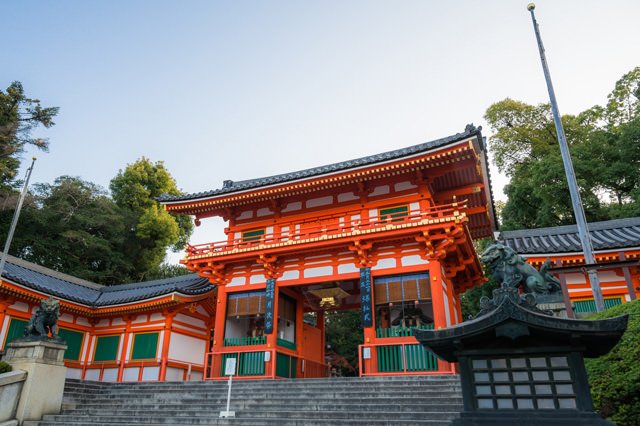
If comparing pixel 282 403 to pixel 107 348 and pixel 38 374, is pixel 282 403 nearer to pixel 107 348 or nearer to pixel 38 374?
pixel 38 374

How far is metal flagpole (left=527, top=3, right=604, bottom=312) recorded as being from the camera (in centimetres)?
840

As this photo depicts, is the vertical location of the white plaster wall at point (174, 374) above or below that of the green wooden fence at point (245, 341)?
below

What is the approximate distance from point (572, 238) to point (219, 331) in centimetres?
1383

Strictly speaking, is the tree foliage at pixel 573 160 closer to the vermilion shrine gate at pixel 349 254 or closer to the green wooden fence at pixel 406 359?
the vermilion shrine gate at pixel 349 254

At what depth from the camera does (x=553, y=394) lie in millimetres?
4980

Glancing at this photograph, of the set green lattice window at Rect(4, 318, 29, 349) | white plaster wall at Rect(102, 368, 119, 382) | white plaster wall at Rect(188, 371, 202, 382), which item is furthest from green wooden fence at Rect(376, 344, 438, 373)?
green lattice window at Rect(4, 318, 29, 349)

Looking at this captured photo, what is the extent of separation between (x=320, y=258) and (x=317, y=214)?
210cm

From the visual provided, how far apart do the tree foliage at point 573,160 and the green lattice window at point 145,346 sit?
907 inches

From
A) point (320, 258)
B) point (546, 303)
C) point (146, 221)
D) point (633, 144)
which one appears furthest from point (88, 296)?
point (633, 144)

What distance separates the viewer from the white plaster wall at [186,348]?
17859 millimetres

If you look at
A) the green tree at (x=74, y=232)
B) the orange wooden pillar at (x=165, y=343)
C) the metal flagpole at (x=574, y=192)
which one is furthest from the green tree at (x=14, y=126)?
the metal flagpole at (x=574, y=192)

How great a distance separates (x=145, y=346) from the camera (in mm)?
17875

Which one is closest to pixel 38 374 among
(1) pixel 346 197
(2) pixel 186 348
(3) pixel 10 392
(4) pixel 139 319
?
(3) pixel 10 392

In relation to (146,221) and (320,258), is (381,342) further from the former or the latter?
(146,221)
